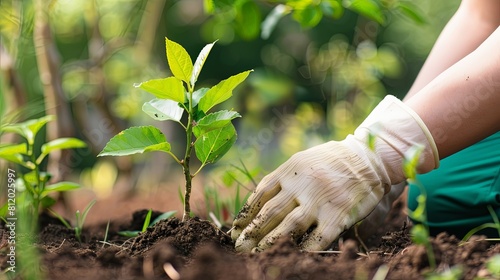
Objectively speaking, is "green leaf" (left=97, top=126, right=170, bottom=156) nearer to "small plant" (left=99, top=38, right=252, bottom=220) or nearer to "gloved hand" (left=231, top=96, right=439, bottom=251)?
"small plant" (left=99, top=38, right=252, bottom=220)

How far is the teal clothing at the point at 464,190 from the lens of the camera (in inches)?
57.6

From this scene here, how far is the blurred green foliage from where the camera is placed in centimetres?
267

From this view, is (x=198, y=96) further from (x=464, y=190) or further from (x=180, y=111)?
(x=464, y=190)

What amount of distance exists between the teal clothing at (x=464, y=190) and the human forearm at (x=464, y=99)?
1.08 feet

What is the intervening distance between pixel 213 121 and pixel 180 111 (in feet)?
0.25

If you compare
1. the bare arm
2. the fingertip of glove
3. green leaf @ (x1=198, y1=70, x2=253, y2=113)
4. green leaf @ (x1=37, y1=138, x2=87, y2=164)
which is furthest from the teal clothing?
green leaf @ (x1=37, y1=138, x2=87, y2=164)

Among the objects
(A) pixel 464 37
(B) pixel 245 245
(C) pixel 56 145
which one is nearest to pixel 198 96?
(B) pixel 245 245

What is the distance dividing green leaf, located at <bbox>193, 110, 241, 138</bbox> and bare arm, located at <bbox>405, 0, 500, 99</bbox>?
695mm

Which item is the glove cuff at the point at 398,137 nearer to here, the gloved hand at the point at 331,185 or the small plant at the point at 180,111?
the gloved hand at the point at 331,185

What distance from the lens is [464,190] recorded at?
4.96ft

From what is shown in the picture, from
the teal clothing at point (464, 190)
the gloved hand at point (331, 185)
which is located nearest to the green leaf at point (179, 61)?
the gloved hand at point (331, 185)

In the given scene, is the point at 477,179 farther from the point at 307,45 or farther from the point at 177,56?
the point at 307,45

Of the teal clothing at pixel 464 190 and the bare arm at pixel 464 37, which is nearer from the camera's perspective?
the teal clothing at pixel 464 190

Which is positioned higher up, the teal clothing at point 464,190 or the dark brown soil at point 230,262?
the dark brown soil at point 230,262
